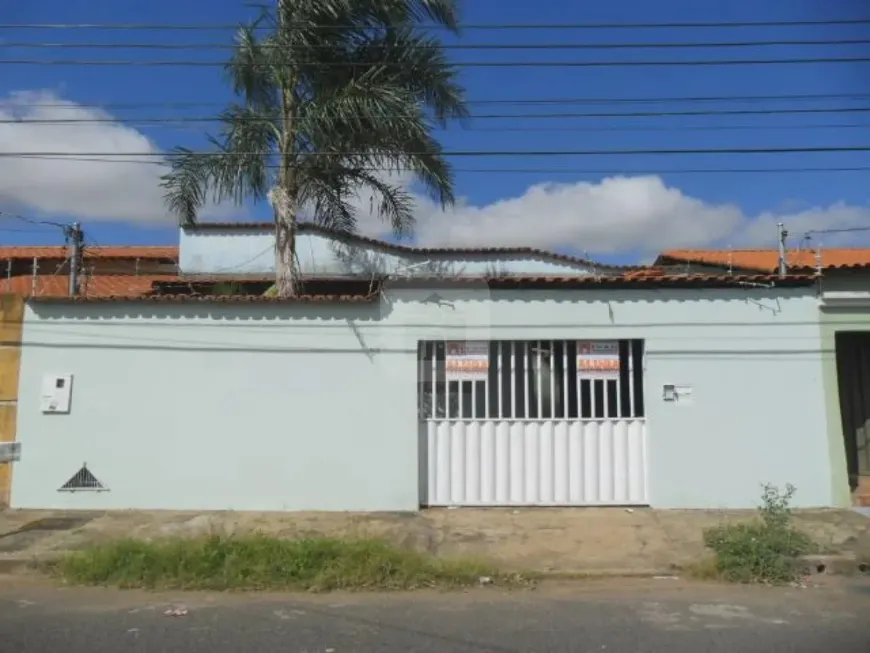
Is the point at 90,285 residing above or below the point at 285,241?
above

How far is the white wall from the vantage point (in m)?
8.73

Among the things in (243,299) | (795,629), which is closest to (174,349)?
(243,299)

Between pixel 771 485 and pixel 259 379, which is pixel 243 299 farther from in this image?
pixel 771 485

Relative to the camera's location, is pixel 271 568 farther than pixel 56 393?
No

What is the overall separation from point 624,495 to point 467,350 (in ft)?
8.32

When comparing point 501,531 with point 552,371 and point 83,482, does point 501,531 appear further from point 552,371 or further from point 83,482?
point 83,482

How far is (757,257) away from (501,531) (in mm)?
13083

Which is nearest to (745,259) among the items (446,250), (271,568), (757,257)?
(757,257)

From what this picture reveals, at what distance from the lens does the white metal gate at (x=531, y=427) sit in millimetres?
8828

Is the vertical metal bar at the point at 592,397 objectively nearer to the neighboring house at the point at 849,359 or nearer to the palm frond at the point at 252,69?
the neighboring house at the point at 849,359

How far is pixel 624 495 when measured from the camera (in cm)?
880

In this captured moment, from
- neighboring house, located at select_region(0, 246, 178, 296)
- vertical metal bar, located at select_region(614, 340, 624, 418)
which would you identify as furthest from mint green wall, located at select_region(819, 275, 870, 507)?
neighboring house, located at select_region(0, 246, 178, 296)

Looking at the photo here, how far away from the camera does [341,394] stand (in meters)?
8.84

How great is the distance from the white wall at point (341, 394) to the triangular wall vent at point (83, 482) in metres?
0.08
